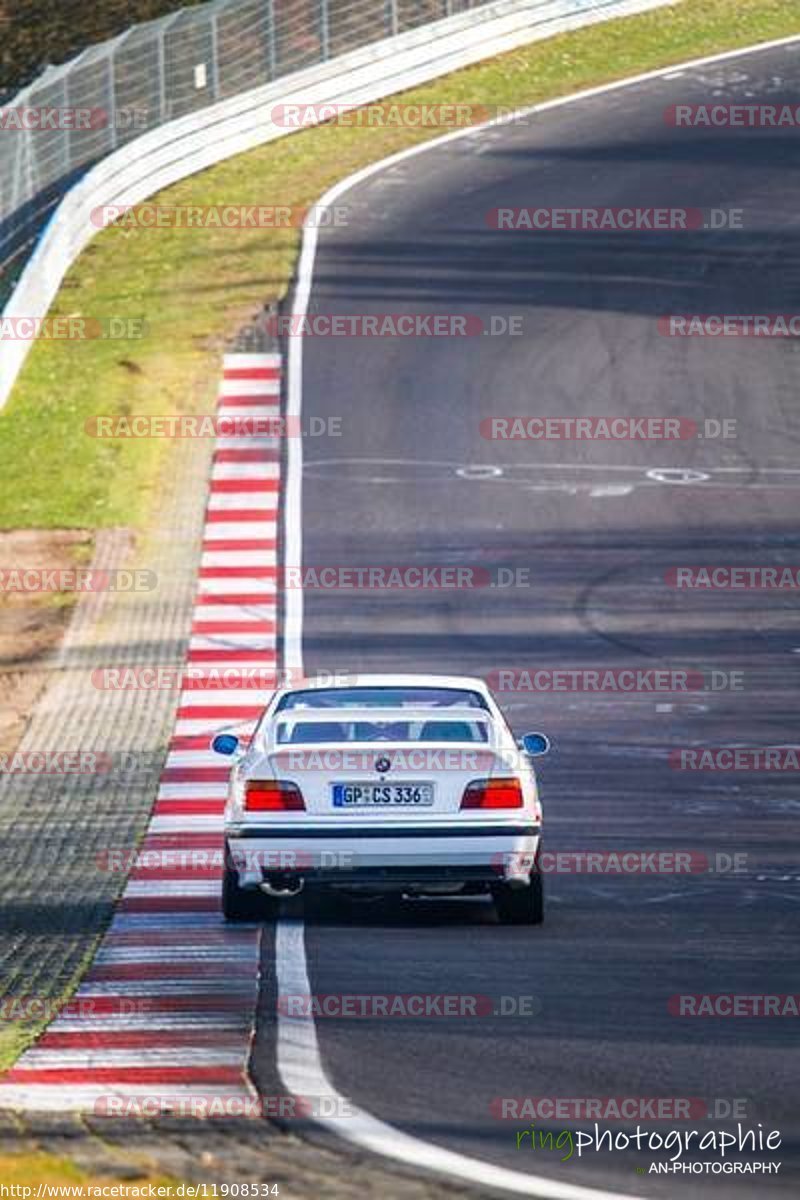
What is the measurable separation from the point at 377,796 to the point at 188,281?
24.1 m

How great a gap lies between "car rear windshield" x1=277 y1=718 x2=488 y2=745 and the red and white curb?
117cm

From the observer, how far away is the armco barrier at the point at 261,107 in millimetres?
37094

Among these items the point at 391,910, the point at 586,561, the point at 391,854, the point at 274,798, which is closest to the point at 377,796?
the point at 391,854

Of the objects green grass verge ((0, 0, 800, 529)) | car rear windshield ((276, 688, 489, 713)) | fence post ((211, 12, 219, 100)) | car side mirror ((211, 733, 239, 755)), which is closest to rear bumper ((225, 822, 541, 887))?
car side mirror ((211, 733, 239, 755))

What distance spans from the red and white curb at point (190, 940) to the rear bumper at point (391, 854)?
49 cm

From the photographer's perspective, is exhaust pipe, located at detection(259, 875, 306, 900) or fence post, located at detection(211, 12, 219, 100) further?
fence post, located at detection(211, 12, 219, 100)

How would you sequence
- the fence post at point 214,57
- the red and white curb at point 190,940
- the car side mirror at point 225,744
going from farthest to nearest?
the fence post at point 214,57 → the car side mirror at point 225,744 → the red and white curb at point 190,940

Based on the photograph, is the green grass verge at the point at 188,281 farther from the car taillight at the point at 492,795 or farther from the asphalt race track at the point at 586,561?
the car taillight at the point at 492,795

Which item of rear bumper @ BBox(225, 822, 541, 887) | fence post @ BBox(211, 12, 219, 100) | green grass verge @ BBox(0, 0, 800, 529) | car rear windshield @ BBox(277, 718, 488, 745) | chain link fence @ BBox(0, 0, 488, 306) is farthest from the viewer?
fence post @ BBox(211, 12, 219, 100)

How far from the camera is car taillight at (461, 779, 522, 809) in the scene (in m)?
14.8

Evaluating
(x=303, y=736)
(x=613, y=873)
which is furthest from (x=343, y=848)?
(x=613, y=873)

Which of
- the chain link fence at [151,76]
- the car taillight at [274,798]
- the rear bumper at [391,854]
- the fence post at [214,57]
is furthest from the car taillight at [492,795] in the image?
the fence post at [214,57]

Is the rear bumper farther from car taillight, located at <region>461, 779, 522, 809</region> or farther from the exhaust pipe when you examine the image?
car taillight, located at <region>461, 779, 522, 809</region>

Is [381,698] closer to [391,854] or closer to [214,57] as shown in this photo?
[391,854]
